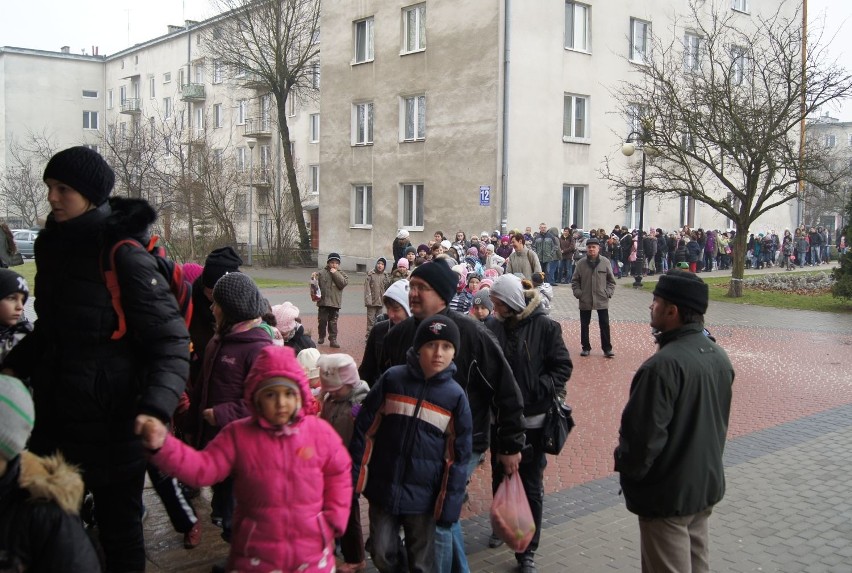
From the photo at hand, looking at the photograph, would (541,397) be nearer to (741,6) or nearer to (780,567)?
(780,567)

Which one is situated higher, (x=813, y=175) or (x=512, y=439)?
(x=813, y=175)

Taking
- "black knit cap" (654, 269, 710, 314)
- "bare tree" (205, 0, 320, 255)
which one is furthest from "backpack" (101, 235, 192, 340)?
"bare tree" (205, 0, 320, 255)

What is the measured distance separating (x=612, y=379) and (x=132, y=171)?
15676 millimetres

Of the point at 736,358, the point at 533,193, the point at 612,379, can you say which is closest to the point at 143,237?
the point at 612,379

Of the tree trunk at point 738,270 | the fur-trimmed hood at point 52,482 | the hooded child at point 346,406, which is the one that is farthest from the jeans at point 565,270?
the fur-trimmed hood at point 52,482

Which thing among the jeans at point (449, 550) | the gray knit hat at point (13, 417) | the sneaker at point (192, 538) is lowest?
the sneaker at point (192, 538)

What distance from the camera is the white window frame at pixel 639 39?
31.9 metres

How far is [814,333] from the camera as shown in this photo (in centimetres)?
1745

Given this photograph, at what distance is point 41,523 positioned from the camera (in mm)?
2637

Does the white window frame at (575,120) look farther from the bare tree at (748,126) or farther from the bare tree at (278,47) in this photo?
the bare tree at (278,47)

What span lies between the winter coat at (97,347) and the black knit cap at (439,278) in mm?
1778

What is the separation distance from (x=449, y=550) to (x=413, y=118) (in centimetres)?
2855

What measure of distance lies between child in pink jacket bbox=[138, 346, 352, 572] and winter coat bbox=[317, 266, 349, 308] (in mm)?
11165

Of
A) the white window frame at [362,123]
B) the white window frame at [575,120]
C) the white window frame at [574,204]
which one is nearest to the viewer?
the white window frame at [575,120]
